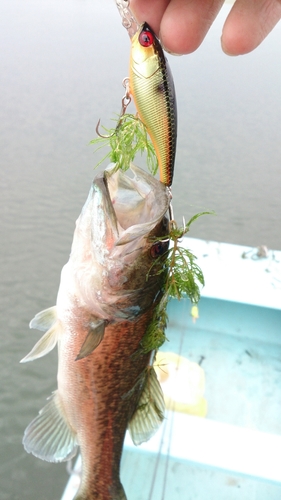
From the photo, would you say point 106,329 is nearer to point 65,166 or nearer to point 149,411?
point 149,411

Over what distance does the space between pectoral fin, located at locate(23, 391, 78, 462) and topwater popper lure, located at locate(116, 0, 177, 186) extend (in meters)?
1.27

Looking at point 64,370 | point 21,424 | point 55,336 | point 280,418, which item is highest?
point 55,336

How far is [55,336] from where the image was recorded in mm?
1980

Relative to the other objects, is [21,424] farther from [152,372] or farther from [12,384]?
[152,372]

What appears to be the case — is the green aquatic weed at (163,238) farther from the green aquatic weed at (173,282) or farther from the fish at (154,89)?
the fish at (154,89)

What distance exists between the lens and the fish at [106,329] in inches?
66.8

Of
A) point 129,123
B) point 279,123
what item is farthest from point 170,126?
point 279,123

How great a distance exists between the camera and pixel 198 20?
5.16ft

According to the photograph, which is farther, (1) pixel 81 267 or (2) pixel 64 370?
(2) pixel 64 370

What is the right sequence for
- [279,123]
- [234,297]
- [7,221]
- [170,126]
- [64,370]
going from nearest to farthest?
1. [170,126]
2. [64,370]
3. [234,297]
4. [7,221]
5. [279,123]

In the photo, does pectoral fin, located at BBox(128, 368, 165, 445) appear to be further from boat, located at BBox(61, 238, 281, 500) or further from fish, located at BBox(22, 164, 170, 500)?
boat, located at BBox(61, 238, 281, 500)

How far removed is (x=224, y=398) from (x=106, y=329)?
9.96ft

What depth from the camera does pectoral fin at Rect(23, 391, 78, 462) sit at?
79.4 inches

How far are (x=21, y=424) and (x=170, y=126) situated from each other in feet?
17.0
